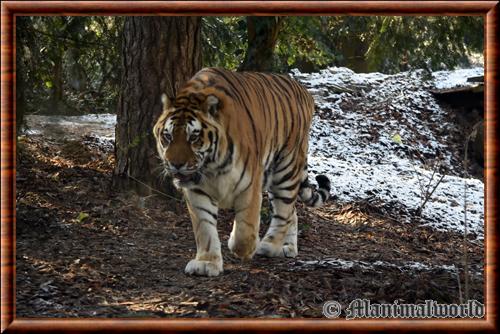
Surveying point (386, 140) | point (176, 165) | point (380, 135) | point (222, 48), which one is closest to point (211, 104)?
point (176, 165)

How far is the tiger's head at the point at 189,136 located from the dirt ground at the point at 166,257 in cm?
78

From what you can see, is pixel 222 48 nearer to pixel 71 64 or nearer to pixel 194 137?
pixel 71 64

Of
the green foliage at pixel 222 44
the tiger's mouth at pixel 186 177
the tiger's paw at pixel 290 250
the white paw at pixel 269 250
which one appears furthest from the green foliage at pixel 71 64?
the tiger's paw at pixel 290 250

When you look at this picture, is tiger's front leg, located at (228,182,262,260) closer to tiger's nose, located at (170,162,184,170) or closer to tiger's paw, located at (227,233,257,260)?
tiger's paw, located at (227,233,257,260)

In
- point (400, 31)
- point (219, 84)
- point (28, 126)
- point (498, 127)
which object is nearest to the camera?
point (498, 127)

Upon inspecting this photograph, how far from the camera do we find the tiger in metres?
4.95

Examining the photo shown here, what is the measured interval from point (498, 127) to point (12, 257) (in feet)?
9.34

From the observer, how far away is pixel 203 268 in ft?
16.7

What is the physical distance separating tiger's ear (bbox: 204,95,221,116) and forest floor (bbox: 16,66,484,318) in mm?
1174

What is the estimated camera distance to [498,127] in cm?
401

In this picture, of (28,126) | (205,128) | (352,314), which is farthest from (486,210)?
(28,126)

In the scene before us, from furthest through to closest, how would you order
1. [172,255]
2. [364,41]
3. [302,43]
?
1. [302,43]
2. [364,41]
3. [172,255]

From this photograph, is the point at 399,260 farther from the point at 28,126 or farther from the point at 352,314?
the point at 28,126

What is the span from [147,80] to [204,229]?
1.98 meters
